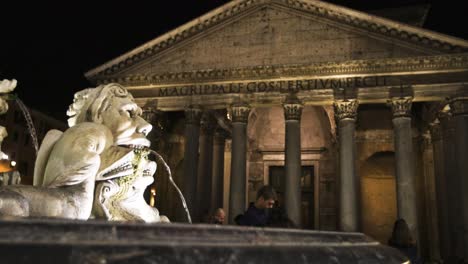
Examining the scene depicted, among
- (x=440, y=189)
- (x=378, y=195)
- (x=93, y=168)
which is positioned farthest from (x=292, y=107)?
(x=93, y=168)

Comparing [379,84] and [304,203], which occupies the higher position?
[379,84]

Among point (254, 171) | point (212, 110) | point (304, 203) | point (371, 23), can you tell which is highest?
point (371, 23)

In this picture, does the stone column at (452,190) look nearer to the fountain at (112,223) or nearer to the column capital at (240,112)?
the column capital at (240,112)

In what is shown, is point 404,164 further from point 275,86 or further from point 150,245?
point 150,245

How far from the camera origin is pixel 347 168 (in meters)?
14.1

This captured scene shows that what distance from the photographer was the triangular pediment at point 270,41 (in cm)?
1480

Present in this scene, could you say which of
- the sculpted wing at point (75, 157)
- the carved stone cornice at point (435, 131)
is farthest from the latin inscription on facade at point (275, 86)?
the sculpted wing at point (75, 157)

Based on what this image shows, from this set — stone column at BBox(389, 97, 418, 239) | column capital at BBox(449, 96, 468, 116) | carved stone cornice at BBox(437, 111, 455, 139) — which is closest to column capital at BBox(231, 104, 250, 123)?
stone column at BBox(389, 97, 418, 239)

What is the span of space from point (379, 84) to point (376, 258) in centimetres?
1355

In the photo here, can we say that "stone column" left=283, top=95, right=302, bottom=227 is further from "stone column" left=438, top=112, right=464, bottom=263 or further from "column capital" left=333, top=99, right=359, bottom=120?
"stone column" left=438, top=112, right=464, bottom=263

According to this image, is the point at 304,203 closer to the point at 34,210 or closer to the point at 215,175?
the point at 215,175

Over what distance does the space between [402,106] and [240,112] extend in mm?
5381

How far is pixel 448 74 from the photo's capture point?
14117mm

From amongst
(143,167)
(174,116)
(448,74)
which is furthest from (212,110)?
(143,167)
